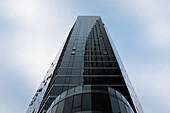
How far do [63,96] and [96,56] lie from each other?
870 inches

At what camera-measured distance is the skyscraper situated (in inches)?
548

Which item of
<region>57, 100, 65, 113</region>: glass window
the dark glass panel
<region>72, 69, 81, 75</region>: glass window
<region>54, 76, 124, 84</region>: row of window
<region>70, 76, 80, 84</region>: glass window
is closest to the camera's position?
the dark glass panel

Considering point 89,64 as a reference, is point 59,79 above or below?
below

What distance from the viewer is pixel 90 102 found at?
533 inches

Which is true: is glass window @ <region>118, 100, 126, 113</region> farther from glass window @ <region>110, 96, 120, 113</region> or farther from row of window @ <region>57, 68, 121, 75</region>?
row of window @ <region>57, 68, 121, 75</region>

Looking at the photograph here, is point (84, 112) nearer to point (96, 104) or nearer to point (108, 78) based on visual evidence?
point (96, 104)

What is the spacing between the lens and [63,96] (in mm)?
15664

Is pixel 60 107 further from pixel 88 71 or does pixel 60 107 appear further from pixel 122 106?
pixel 88 71

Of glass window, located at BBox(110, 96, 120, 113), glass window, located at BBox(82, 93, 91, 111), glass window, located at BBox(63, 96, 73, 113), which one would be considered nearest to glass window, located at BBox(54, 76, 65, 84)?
glass window, located at BBox(63, 96, 73, 113)

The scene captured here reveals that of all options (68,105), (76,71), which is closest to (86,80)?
(76,71)

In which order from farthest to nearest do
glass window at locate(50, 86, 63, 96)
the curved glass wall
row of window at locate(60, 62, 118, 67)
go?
row of window at locate(60, 62, 118, 67) → glass window at locate(50, 86, 63, 96) → the curved glass wall

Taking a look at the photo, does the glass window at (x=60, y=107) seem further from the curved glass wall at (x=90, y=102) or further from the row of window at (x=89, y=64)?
the row of window at (x=89, y=64)

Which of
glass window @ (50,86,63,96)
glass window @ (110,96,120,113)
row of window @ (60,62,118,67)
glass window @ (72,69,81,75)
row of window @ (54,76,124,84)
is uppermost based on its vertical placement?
row of window @ (60,62,118,67)

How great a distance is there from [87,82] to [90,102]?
46.4 ft
